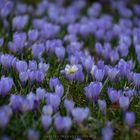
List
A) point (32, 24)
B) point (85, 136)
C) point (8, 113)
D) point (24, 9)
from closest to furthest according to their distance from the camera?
point (8, 113) < point (85, 136) < point (32, 24) < point (24, 9)

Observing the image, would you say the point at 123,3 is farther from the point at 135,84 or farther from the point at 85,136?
the point at 85,136

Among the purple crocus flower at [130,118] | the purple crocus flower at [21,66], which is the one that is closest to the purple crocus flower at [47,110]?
the purple crocus flower at [130,118]

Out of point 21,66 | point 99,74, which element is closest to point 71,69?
point 99,74

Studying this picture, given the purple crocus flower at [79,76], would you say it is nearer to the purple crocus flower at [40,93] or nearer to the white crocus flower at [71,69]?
the white crocus flower at [71,69]

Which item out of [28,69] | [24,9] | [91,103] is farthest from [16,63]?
[24,9]

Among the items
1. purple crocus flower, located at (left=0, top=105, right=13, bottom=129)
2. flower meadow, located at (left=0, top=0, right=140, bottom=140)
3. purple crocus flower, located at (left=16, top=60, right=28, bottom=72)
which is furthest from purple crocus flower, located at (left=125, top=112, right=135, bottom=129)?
purple crocus flower, located at (left=16, top=60, right=28, bottom=72)

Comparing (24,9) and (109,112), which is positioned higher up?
(24,9)

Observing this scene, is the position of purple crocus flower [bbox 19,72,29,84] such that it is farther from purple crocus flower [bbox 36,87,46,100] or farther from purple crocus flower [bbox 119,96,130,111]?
purple crocus flower [bbox 119,96,130,111]
